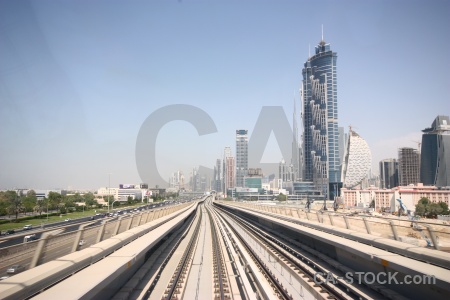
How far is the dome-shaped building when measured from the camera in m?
169

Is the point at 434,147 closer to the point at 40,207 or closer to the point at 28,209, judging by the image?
the point at 40,207

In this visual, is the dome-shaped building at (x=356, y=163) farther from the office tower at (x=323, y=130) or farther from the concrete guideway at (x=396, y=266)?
the concrete guideway at (x=396, y=266)

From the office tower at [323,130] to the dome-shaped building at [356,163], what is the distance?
779 centimetres

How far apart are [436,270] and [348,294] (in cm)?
276

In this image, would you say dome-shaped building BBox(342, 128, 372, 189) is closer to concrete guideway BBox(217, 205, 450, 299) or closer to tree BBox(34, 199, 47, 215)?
tree BBox(34, 199, 47, 215)

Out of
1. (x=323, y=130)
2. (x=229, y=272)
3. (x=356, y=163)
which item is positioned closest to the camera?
(x=229, y=272)

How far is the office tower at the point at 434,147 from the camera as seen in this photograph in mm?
150600

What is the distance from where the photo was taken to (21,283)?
4617 millimetres

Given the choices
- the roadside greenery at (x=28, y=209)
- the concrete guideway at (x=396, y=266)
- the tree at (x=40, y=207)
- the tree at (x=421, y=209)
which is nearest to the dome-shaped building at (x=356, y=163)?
the tree at (x=421, y=209)

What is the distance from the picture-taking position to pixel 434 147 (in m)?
164

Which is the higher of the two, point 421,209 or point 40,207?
point 40,207

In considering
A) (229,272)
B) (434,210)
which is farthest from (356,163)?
(229,272)

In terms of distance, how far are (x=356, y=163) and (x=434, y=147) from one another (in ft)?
138

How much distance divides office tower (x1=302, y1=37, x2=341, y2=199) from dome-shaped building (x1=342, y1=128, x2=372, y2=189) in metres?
7.79
